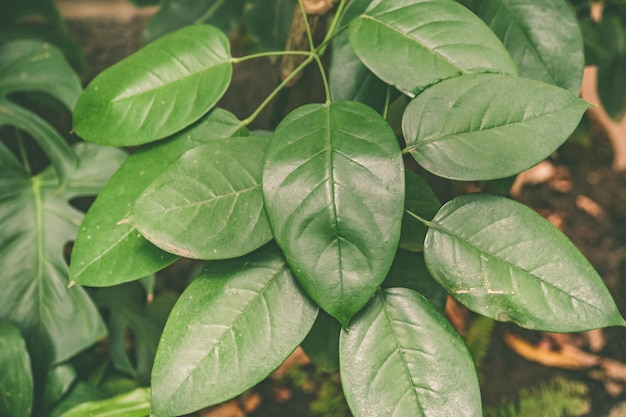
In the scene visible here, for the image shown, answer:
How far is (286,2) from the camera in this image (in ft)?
4.39

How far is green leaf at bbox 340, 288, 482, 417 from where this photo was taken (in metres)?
0.67

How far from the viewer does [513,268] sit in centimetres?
70

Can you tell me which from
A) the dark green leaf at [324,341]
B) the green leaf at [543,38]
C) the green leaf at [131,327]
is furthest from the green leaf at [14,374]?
the green leaf at [543,38]

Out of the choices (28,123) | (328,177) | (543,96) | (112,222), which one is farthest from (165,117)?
(543,96)

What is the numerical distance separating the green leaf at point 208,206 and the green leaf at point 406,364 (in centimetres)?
20

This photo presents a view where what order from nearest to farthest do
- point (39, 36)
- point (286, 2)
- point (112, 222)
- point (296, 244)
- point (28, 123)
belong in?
point (296, 244), point (112, 222), point (28, 123), point (286, 2), point (39, 36)

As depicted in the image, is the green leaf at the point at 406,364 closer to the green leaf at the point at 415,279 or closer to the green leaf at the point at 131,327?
the green leaf at the point at 415,279

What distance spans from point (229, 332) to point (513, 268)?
1.32 feet

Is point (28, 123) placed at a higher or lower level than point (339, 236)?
lower

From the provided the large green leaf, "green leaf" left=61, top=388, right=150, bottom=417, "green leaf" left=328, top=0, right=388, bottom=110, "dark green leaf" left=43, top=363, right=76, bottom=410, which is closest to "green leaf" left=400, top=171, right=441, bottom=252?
"green leaf" left=328, top=0, right=388, bottom=110

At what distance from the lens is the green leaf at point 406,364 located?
67 cm

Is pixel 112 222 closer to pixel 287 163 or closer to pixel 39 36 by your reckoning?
pixel 287 163

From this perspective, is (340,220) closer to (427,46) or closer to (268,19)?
(427,46)

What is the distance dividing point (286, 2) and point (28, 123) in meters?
0.69
